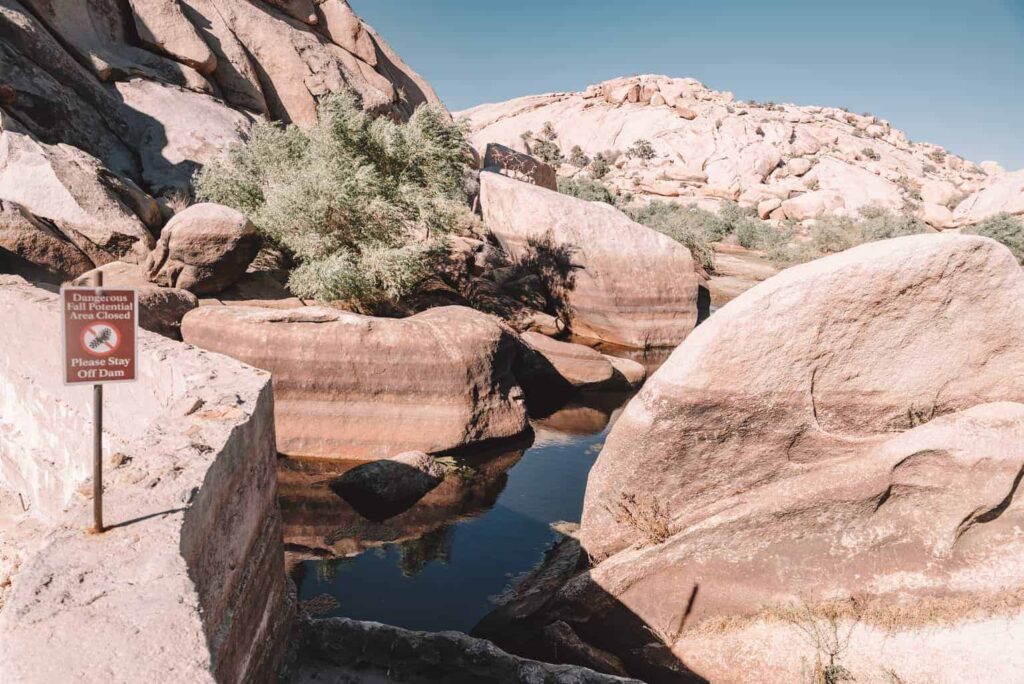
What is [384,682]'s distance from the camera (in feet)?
15.2

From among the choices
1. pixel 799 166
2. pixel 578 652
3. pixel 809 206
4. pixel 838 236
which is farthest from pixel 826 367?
pixel 799 166

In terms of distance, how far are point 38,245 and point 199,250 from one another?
2535mm

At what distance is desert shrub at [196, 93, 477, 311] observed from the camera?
44.2 feet

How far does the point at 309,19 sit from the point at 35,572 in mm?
24830

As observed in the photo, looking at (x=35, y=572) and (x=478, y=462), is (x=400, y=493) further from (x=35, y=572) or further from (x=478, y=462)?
(x=35, y=572)

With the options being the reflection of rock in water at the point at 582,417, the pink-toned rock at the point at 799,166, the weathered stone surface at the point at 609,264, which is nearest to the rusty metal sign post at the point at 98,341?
the reflection of rock in water at the point at 582,417

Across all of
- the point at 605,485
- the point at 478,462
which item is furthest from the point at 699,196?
the point at 605,485

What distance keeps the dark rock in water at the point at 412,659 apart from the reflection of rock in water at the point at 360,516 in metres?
2.33

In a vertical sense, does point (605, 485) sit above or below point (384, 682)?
above

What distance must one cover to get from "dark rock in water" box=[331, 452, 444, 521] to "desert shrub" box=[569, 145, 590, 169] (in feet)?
174

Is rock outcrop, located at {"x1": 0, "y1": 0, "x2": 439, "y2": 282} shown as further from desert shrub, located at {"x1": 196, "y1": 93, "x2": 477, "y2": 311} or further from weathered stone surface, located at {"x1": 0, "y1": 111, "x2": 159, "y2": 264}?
desert shrub, located at {"x1": 196, "y1": 93, "x2": 477, "y2": 311}

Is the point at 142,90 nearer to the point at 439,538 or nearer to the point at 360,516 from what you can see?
the point at 360,516

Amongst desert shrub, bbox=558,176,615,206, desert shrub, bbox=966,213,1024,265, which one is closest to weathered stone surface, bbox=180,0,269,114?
desert shrub, bbox=558,176,615,206

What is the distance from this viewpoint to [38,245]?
11.0 meters
